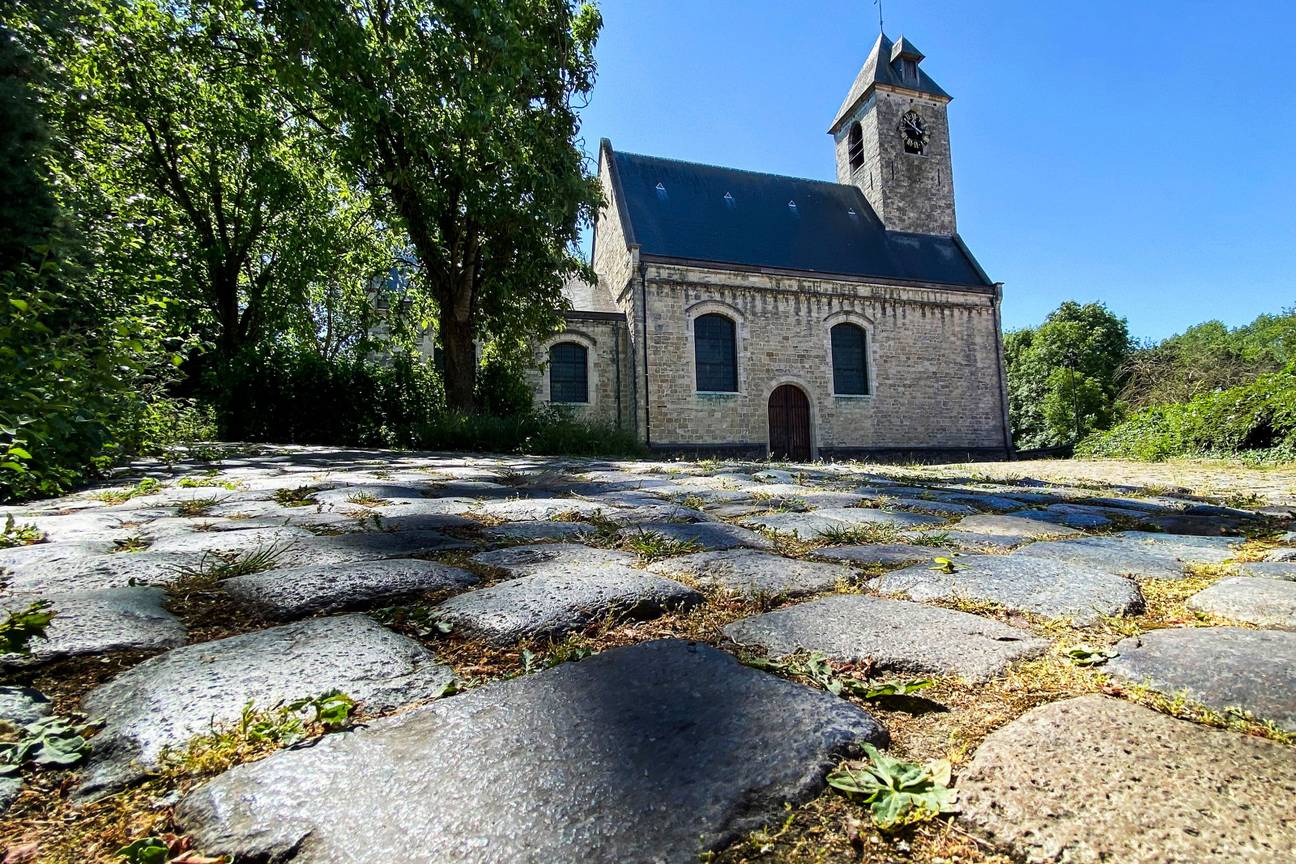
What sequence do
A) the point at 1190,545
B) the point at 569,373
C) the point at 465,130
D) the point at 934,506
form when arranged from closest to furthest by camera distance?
the point at 1190,545, the point at 934,506, the point at 465,130, the point at 569,373

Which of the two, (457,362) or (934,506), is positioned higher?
(457,362)

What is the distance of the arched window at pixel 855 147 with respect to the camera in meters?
20.1

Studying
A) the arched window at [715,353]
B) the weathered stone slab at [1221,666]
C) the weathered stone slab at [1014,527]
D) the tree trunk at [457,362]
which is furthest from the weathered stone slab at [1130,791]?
the arched window at [715,353]

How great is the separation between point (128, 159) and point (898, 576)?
16883 mm

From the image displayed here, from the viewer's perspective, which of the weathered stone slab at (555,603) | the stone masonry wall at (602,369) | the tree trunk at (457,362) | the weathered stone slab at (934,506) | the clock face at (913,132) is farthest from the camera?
Result: the clock face at (913,132)

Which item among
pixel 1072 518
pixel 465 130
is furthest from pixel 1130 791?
pixel 465 130

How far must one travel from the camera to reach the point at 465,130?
8.16 meters

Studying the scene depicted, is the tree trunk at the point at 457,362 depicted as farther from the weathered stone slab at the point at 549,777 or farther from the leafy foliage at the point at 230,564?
the weathered stone slab at the point at 549,777

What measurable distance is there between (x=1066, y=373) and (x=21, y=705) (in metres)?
32.0

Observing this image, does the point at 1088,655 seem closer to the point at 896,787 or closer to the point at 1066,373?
the point at 896,787

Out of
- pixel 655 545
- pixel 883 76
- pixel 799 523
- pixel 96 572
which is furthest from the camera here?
pixel 883 76

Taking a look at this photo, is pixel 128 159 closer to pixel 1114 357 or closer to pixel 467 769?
pixel 467 769

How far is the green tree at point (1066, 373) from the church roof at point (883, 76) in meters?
14.0

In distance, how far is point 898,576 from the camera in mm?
1642
